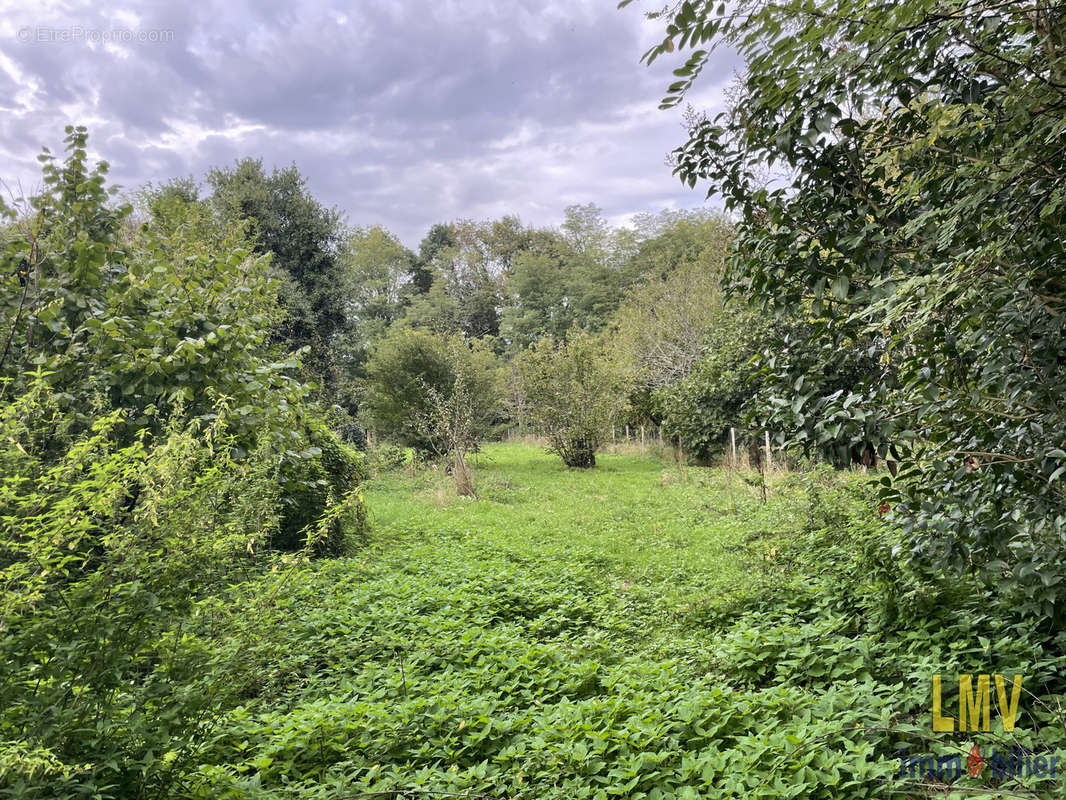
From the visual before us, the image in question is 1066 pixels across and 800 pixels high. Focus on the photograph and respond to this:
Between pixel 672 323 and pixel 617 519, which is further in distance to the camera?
pixel 672 323

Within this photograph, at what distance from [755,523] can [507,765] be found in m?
6.38

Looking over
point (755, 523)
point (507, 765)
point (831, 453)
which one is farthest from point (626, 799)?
point (755, 523)

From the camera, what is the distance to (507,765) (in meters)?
2.82

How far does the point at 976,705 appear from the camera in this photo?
2639 mm

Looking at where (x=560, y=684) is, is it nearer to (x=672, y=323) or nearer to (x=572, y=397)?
(x=572, y=397)

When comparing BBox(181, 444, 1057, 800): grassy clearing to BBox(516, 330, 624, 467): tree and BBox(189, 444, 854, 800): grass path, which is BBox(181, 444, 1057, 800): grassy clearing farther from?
BBox(516, 330, 624, 467): tree

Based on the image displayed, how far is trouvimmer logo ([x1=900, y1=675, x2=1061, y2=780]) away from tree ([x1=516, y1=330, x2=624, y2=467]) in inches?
642

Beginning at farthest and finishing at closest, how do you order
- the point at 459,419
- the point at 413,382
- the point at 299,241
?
the point at 299,241
the point at 413,382
the point at 459,419

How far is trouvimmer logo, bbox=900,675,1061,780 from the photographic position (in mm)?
2244

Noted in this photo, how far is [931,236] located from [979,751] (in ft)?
7.19

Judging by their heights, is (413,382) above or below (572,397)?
above

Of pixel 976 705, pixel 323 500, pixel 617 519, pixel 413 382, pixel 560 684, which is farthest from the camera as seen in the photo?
pixel 413 382

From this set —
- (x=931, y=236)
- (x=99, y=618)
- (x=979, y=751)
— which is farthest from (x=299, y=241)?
(x=979, y=751)

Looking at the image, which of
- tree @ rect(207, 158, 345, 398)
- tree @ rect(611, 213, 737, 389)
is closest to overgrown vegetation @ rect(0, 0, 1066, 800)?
tree @ rect(207, 158, 345, 398)
